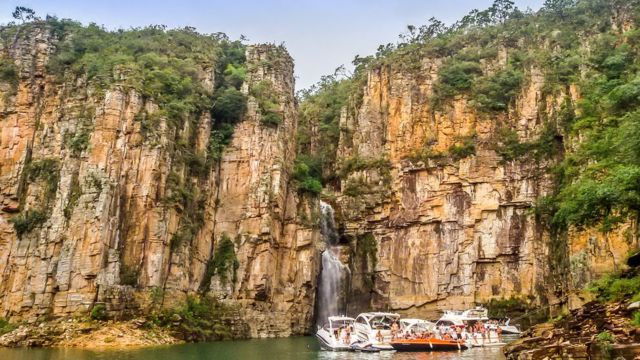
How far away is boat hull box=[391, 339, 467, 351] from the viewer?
32.0m

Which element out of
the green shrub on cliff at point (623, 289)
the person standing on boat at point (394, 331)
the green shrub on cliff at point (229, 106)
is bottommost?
the person standing on boat at point (394, 331)

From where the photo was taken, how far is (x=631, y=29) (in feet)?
166

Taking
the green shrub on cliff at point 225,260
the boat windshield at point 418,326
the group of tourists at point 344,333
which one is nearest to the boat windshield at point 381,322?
the boat windshield at point 418,326

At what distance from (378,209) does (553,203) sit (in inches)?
617

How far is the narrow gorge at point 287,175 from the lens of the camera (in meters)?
40.2

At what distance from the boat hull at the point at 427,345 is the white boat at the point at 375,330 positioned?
2.76 ft

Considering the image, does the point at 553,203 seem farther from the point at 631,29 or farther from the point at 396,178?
the point at 631,29

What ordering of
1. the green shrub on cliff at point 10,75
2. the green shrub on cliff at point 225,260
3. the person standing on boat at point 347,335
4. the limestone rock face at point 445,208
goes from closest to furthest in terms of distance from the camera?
the person standing on boat at point 347,335 < the green shrub on cliff at point 225,260 < the green shrub on cliff at point 10,75 < the limestone rock face at point 445,208

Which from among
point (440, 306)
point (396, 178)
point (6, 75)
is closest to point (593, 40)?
point (396, 178)

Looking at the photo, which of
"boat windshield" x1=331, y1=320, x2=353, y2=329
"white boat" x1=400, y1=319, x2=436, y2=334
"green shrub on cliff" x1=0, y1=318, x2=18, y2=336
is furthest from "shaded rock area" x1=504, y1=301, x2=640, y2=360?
"green shrub on cliff" x1=0, y1=318, x2=18, y2=336

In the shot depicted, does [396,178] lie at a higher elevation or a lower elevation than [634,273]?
higher

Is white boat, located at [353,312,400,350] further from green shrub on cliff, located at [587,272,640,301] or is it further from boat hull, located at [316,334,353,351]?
green shrub on cliff, located at [587,272,640,301]

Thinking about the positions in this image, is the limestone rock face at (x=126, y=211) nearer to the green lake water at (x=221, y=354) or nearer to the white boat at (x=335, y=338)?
the green lake water at (x=221, y=354)

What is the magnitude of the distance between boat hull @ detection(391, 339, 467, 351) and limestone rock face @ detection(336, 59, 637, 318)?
15254 mm
